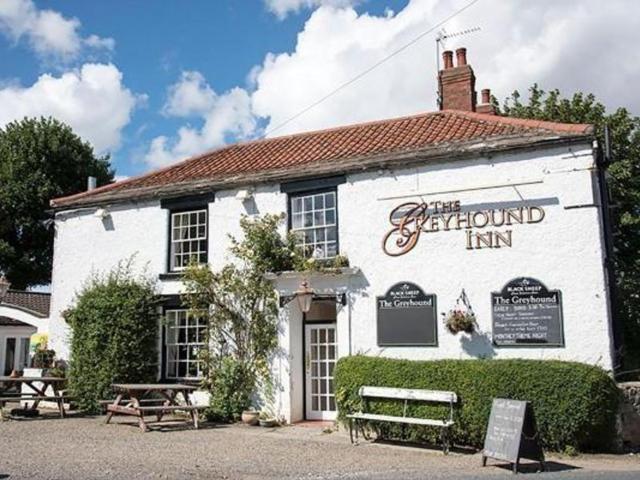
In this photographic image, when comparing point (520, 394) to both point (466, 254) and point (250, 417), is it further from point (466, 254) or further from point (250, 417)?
point (250, 417)

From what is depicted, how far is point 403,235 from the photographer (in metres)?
12.0

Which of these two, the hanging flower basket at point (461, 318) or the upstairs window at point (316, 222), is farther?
the upstairs window at point (316, 222)

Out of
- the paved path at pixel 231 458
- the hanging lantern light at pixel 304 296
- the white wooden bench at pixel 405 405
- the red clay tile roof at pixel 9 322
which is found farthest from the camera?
the red clay tile roof at pixel 9 322

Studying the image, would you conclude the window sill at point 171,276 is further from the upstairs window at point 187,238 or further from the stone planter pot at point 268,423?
the stone planter pot at point 268,423

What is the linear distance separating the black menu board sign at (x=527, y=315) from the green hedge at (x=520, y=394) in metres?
0.89

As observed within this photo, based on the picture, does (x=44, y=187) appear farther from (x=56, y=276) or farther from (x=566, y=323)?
(x=566, y=323)

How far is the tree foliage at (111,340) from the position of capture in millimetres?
14005

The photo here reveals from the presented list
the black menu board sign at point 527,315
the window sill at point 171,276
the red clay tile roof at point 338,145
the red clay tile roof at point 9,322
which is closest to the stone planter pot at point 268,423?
the window sill at point 171,276

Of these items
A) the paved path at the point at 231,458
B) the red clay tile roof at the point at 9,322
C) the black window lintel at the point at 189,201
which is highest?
the black window lintel at the point at 189,201

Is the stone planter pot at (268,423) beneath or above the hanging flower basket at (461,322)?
beneath

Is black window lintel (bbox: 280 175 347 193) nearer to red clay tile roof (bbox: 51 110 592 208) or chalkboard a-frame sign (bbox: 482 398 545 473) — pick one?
red clay tile roof (bbox: 51 110 592 208)

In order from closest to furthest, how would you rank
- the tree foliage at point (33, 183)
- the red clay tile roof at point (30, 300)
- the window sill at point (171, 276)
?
the window sill at point (171, 276) < the red clay tile roof at point (30, 300) < the tree foliage at point (33, 183)

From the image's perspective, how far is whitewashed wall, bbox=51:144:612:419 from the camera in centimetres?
1043

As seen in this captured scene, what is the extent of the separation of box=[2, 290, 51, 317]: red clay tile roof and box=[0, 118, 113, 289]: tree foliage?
205 cm
